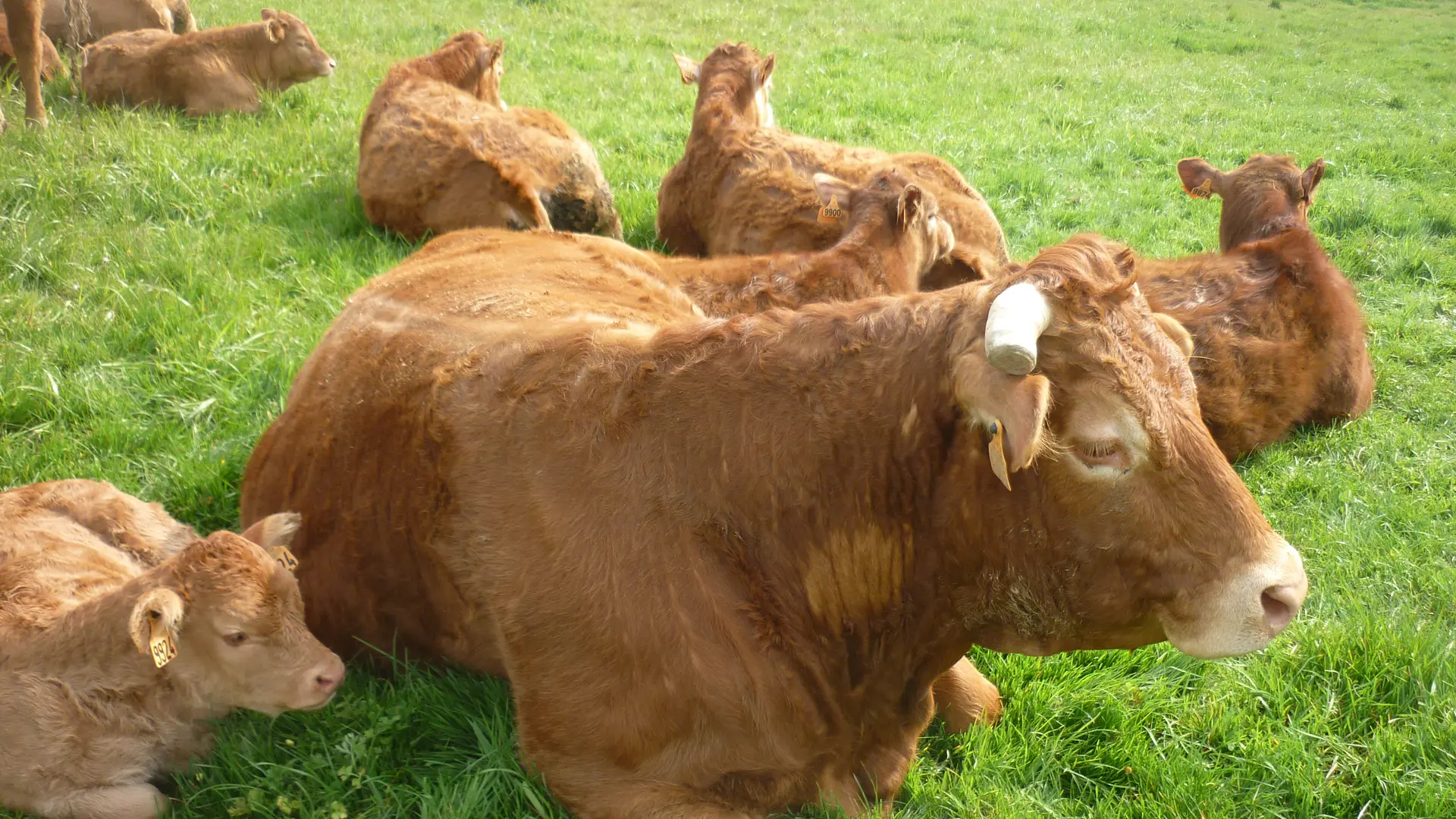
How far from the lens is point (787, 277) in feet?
20.0

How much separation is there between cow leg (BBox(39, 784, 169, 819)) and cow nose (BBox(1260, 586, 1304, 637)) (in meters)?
3.50

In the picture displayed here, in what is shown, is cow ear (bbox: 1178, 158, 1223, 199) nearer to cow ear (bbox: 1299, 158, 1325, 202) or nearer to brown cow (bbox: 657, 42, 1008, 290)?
cow ear (bbox: 1299, 158, 1325, 202)

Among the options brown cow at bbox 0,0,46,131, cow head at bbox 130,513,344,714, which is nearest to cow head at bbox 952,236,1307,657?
cow head at bbox 130,513,344,714

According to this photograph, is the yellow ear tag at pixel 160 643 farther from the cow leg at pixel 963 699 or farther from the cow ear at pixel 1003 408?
the cow ear at pixel 1003 408

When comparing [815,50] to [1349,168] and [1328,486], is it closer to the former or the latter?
[1349,168]

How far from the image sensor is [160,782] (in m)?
4.04

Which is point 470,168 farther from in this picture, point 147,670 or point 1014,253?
point 147,670

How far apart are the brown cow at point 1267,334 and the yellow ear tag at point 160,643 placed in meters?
4.72

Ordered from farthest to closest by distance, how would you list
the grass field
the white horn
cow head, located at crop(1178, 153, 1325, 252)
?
cow head, located at crop(1178, 153, 1325, 252) < the grass field < the white horn

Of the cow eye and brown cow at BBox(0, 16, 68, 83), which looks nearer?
the cow eye

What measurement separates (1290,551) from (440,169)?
617 centimetres

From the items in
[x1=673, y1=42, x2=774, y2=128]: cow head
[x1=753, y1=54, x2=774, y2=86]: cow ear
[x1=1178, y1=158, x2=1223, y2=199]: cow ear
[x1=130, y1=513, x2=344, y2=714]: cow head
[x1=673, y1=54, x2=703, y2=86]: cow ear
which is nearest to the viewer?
[x1=130, y1=513, x2=344, y2=714]: cow head

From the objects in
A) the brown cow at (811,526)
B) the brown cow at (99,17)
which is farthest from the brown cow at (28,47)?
the brown cow at (811,526)

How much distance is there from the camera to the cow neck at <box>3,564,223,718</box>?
3.92 meters
